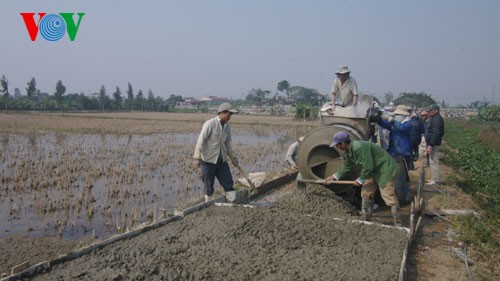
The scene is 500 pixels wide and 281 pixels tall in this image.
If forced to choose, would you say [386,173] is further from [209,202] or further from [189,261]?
[189,261]

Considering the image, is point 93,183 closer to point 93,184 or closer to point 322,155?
point 93,184

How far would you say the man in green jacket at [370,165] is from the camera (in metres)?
5.01

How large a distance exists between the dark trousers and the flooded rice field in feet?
4.05

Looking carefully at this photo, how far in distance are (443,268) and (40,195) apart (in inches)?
293

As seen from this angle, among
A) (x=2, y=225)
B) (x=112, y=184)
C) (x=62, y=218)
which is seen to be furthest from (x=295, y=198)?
(x=112, y=184)

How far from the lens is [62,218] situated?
683 centimetres

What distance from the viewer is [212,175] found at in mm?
5898

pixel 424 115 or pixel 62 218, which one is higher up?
pixel 424 115

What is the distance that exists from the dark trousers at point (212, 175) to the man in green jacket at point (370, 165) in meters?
1.61

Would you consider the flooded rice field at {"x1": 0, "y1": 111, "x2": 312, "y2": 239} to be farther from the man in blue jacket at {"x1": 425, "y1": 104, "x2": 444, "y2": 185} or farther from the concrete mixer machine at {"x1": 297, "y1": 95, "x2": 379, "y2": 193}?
the man in blue jacket at {"x1": 425, "y1": 104, "x2": 444, "y2": 185}

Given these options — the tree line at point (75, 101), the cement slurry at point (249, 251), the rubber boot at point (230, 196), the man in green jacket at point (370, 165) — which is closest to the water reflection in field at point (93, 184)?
the rubber boot at point (230, 196)

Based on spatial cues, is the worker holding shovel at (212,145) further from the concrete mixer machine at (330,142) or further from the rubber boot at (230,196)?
the concrete mixer machine at (330,142)

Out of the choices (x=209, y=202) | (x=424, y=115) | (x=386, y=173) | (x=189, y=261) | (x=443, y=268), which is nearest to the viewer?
(x=189, y=261)

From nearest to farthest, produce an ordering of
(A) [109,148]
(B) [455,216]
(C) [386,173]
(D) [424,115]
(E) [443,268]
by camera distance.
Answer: (E) [443,268] → (C) [386,173] → (B) [455,216] → (D) [424,115] → (A) [109,148]
